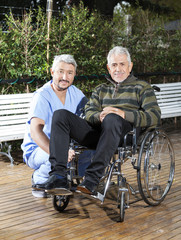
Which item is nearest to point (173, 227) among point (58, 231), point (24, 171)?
point (58, 231)

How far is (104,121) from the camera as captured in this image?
10.5 ft

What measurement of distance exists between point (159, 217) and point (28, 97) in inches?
93.2

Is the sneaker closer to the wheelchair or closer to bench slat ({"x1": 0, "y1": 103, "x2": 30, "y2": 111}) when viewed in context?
the wheelchair

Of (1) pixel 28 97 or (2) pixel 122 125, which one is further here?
(1) pixel 28 97

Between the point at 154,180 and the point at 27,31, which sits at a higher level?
the point at 27,31

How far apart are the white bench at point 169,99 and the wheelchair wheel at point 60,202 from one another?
366 cm

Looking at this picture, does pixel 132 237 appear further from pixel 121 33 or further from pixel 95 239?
pixel 121 33

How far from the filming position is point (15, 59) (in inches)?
218

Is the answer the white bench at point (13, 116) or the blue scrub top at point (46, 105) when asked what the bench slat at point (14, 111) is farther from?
the blue scrub top at point (46, 105)

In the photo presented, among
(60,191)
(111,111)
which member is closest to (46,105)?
(111,111)

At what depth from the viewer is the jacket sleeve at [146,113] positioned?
3.36 m

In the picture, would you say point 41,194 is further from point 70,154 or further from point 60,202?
point 70,154

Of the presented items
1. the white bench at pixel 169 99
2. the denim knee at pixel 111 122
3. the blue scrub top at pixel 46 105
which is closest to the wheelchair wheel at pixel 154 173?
the denim knee at pixel 111 122

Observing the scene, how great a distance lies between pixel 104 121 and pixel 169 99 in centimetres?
408
